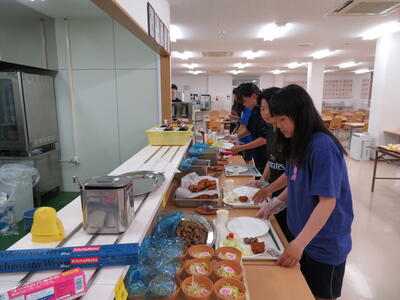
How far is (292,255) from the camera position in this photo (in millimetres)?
1102

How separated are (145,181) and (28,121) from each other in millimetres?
2680

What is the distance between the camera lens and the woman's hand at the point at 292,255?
3.58 ft

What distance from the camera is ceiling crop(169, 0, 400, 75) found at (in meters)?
3.65

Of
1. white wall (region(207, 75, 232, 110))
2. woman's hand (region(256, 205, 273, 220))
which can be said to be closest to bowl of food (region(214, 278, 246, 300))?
woman's hand (region(256, 205, 273, 220))

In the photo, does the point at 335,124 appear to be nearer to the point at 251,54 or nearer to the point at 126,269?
the point at 251,54

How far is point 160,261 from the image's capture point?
102 cm

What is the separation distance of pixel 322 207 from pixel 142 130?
10.0 ft

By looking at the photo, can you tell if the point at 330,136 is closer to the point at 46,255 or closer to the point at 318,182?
the point at 318,182

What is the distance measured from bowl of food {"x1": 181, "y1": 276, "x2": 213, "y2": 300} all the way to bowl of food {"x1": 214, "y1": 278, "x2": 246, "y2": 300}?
1.1 inches

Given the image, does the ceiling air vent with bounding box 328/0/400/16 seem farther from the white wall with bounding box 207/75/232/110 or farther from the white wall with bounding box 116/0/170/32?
the white wall with bounding box 207/75/232/110

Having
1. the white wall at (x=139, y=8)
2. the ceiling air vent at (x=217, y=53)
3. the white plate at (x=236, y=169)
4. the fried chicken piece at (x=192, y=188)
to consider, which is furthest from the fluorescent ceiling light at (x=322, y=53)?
the fried chicken piece at (x=192, y=188)

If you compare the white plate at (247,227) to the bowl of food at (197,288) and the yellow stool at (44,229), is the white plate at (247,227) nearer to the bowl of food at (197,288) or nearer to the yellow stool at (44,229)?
the bowl of food at (197,288)

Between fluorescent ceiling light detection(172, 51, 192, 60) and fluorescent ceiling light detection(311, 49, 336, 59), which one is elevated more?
fluorescent ceiling light detection(311, 49, 336, 59)

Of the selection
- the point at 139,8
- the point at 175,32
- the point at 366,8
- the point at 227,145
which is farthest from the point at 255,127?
the point at 175,32
